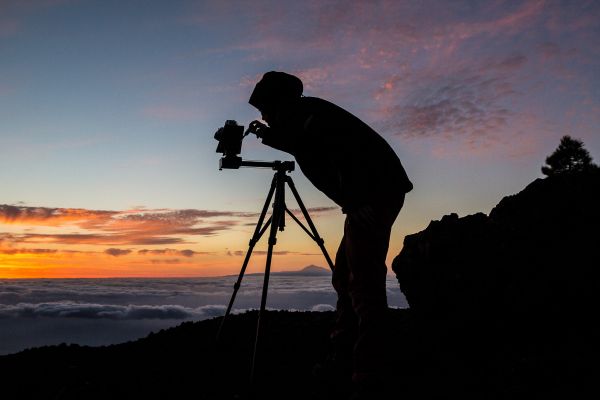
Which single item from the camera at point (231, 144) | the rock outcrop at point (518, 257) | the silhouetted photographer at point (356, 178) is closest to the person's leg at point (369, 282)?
the silhouetted photographer at point (356, 178)

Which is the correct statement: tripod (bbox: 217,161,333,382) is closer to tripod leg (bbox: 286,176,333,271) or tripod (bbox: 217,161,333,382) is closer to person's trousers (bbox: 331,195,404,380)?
tripod leg (bbox: 286,176,333,271)

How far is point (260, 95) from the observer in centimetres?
430

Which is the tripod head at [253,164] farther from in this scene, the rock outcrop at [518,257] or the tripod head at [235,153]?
the rock outcrop at [518,257]

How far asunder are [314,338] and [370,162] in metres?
3.69

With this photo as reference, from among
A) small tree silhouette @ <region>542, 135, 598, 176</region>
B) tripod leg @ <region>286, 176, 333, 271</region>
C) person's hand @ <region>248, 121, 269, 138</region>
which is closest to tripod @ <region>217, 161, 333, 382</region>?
tripod leg @ <region>286, 176, 333, 271</region>

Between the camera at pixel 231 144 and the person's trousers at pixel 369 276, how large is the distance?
1735mm

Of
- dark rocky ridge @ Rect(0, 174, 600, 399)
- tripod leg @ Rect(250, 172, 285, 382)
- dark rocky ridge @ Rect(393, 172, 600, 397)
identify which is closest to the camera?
dark rocky ridge @ Rect(0, 174, 600, 399)

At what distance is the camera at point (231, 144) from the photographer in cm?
518

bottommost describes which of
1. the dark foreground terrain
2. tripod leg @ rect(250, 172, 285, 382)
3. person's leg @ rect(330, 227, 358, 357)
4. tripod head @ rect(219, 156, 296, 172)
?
the dark foreground terrain

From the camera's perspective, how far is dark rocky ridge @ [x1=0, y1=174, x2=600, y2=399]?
4477 mm

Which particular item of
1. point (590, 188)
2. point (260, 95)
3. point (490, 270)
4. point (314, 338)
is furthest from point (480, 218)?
point (260, 95)

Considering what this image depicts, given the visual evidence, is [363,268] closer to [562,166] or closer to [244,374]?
[244,374]

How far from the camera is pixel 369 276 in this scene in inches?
154

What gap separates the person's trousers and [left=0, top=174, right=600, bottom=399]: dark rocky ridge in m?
0.19
